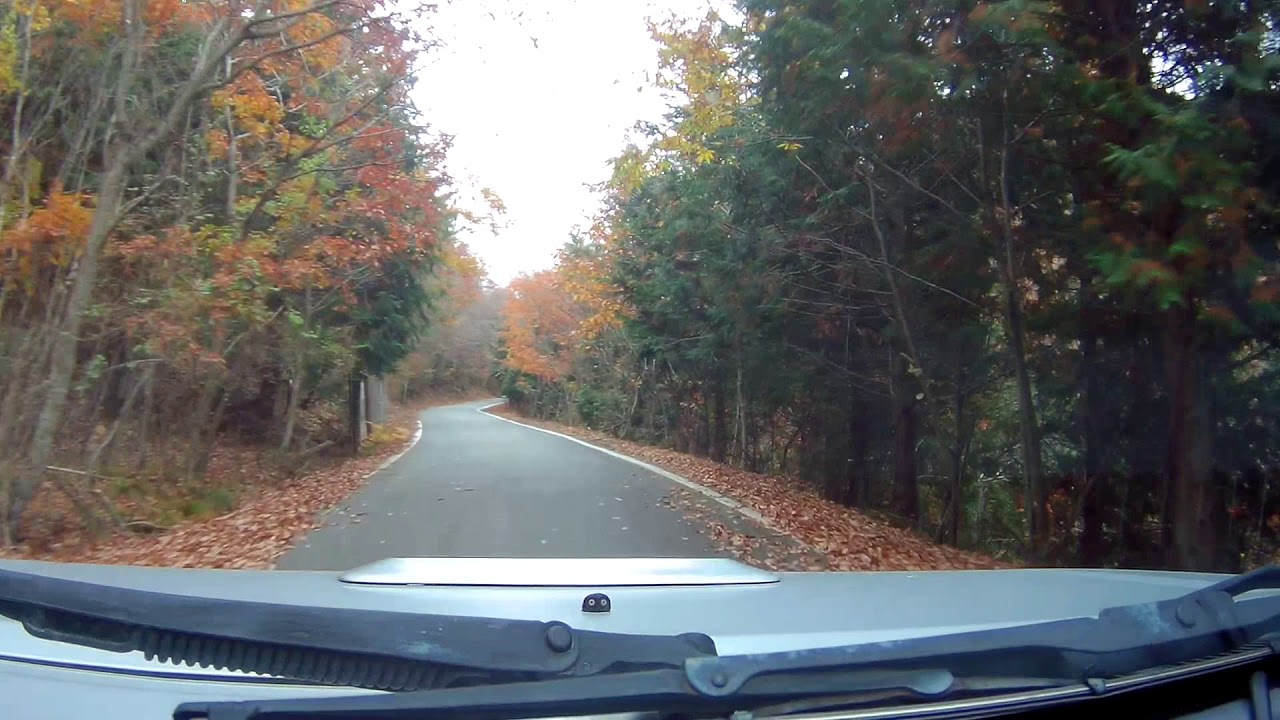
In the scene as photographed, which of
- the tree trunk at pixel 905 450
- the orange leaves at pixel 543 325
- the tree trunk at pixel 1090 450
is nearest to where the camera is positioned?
the tree trunk at pixel 1090 450

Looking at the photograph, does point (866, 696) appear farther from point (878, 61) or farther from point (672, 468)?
point (672, 468)

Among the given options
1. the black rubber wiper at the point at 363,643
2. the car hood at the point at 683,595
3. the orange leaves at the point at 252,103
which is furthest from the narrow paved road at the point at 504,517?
the black rubber wiper at the point at 363,643

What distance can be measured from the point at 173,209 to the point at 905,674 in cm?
1480

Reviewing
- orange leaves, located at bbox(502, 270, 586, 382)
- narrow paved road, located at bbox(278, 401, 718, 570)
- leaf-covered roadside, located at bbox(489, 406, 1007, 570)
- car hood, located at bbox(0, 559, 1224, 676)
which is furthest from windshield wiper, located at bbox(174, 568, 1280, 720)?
orange leaves, located at bbox(502, 270, 586, 382)

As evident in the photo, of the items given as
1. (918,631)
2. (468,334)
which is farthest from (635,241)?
(468,334)

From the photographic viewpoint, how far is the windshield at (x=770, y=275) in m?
8.75

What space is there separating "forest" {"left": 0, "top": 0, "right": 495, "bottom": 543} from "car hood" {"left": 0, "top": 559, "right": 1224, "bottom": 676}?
777 cm

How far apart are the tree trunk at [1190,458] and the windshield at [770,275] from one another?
28 mm

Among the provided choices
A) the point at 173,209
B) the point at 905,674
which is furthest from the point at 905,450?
the point at 905,674

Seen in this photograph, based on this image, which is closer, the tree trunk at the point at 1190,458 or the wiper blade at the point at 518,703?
the wiper blade at the point at 518,703

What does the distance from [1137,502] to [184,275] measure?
12.7m

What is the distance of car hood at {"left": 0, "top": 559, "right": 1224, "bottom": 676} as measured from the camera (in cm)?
375

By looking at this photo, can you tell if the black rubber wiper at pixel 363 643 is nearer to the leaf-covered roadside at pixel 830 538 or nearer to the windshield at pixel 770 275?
the windshield at pixel 770 275

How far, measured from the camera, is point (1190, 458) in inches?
367
